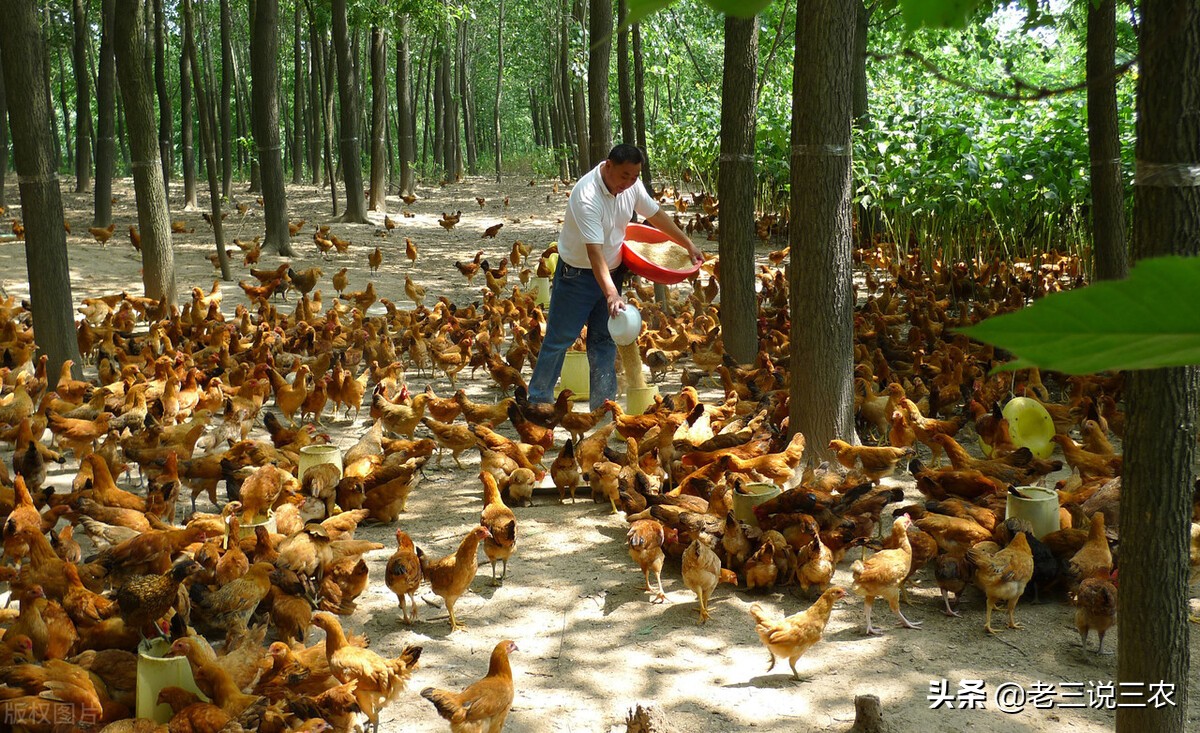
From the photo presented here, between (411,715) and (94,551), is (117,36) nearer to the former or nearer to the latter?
(94,551)

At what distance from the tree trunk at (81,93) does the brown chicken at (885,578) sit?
20.9m

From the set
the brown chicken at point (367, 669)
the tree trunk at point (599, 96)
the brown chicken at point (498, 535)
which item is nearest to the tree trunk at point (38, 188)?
the tree trunk at point (599, 96)

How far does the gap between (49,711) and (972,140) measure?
1221 cm

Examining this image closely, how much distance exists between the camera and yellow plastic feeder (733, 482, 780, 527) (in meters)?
6.02

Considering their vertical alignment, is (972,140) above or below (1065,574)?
above

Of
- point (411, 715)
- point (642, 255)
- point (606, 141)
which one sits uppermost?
point (606, 141)

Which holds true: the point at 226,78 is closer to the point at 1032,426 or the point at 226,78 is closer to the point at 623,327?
the point at 623,327

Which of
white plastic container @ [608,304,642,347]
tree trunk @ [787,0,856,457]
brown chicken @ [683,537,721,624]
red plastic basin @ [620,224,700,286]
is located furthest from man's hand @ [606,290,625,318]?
brown chicken @ [683,537,721,624]

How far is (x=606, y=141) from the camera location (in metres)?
11.5

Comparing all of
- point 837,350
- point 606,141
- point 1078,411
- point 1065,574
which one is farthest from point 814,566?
point 606,141

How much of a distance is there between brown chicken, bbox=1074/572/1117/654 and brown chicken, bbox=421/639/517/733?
2532 mm

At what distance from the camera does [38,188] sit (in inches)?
354

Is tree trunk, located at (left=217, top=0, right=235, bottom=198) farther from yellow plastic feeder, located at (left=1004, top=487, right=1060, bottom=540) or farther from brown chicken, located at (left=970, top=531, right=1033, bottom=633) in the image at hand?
Result: brown chicken, located at (left=970, top=531, right=1033, bottom=633)

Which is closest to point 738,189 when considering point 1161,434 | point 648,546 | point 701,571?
point 648,546
